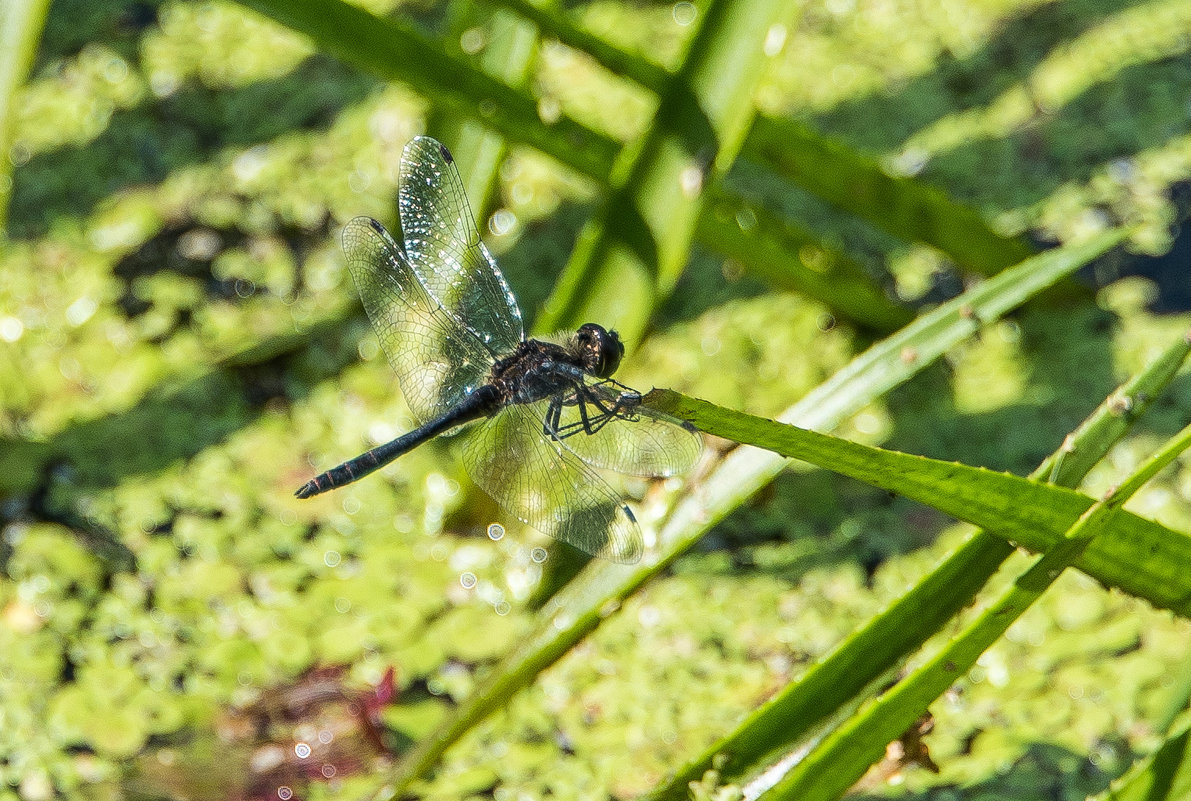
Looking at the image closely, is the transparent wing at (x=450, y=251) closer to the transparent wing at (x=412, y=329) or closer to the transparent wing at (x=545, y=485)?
the transparent wing at (x=412, y=329)

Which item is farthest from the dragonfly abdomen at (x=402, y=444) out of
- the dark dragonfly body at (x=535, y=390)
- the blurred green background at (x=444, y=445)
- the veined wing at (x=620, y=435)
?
the blurred green background at (x=444, y=445)

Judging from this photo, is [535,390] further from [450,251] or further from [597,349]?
[450,251]

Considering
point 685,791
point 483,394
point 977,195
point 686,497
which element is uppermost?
point 977,195

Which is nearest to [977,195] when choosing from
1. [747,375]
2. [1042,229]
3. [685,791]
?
[1042,229]

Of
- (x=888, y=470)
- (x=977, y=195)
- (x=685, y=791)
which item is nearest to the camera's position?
(x=888, y=470)

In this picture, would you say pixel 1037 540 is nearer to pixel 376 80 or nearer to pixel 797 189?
pixel 797 189

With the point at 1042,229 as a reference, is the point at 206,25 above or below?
above
